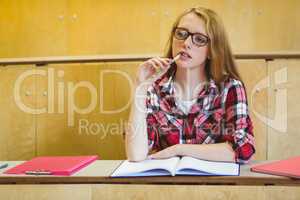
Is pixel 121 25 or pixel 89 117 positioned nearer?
pixel 89 117

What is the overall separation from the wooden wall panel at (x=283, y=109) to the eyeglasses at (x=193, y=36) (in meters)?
0.46

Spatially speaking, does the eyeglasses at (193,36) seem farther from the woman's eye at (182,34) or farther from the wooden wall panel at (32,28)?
the wooden wall panel at (32,28)

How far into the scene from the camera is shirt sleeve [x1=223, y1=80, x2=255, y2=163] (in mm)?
1200

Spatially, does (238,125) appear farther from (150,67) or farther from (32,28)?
(32,28)

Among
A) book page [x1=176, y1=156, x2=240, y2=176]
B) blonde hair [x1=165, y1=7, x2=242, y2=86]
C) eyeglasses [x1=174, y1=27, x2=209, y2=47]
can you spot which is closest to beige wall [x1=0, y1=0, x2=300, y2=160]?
blonde hair [x1=165, y1=7, x2=242, y2=86]

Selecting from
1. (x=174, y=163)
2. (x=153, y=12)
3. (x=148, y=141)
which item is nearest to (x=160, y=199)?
(x=174, y=163)

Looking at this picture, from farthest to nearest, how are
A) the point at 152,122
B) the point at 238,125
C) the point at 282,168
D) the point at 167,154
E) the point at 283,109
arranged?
the point at 283,109
the point at 152,122
the point at 238,125
the point at 167,154
the point at 282,168

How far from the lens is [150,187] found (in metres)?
0.82

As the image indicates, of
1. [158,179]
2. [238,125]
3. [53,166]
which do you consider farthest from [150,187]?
[238,125]

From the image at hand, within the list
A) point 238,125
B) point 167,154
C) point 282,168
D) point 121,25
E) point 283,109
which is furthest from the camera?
point 121,25

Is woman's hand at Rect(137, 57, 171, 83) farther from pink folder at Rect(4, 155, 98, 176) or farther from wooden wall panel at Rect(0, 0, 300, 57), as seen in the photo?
wooden wall panel at Rect(0, 0, 300, 57)

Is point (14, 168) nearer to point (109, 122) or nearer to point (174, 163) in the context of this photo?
point (174, 163)

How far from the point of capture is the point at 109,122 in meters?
1.81

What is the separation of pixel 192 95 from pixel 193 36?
212 millimetres
